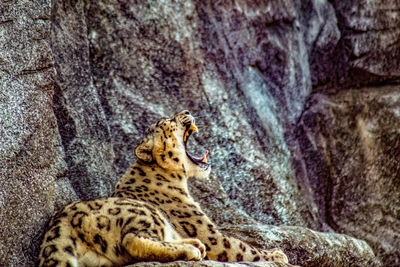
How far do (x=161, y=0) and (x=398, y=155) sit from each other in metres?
3.61

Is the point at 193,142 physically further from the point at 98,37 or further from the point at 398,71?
the point at 398,71

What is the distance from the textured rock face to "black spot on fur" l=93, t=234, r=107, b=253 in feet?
1.52

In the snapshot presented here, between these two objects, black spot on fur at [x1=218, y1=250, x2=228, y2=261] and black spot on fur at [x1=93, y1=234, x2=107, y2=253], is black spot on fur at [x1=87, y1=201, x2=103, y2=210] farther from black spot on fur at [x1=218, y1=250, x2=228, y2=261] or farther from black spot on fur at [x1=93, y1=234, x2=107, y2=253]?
black spot on fur at [x1=218, y1=250, x2=228, y2=261]

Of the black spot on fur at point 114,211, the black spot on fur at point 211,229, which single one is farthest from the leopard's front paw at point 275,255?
the black spot on fur at point 114,211

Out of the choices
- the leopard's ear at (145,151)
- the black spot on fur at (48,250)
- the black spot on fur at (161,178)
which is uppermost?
the leopard's ear at (145,151)

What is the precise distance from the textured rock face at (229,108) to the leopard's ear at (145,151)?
58cm

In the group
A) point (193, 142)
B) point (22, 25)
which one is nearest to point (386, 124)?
point (193, 142)

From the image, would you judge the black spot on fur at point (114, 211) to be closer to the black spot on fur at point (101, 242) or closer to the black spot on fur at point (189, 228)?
the black spot on fur at point (101, 242)

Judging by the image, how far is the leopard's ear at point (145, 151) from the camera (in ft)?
18.2

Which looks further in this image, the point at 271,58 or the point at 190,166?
the point at 271,58

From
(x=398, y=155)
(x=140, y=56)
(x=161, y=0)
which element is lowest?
(x=398, y=155)

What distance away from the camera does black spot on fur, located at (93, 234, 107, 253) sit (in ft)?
13.8

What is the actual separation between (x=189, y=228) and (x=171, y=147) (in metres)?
0.81

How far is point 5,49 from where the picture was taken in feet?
15.1
